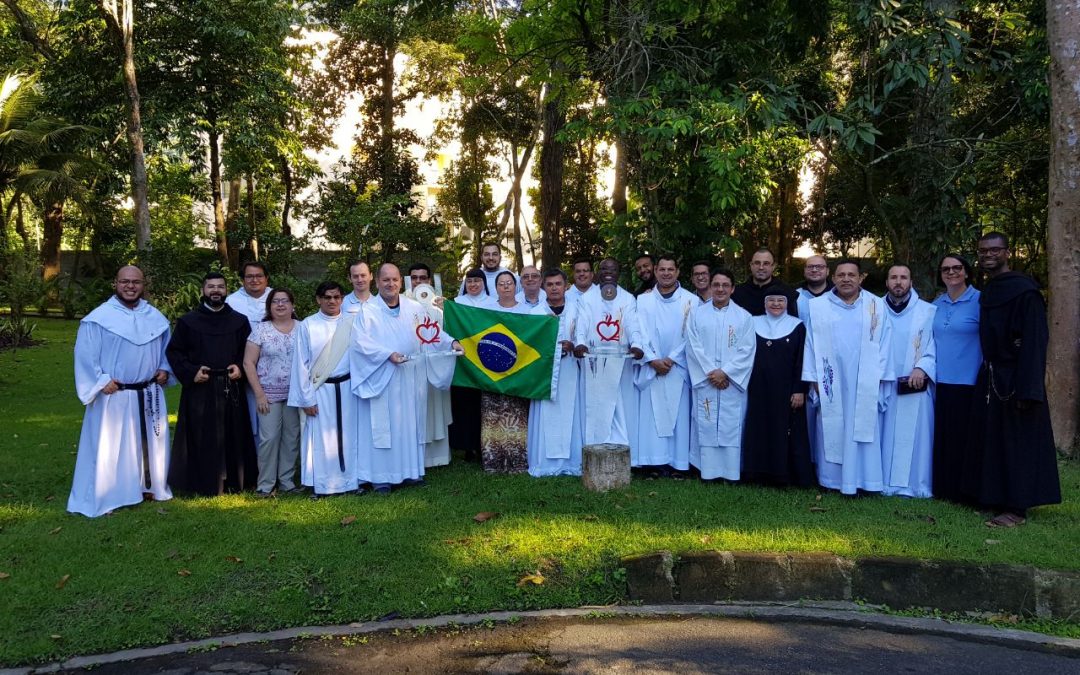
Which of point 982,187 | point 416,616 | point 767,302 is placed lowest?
point 416,616

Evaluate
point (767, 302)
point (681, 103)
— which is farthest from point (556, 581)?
point (681, 103)

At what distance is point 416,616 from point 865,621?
257 cm

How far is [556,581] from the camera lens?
526 cm

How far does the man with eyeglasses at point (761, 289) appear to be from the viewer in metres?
7.59

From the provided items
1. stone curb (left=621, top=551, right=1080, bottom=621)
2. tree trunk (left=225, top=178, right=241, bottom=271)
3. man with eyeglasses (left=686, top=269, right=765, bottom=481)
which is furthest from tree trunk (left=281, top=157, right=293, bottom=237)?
stone curb (left=621, top=551, right=1080, bottom=621)

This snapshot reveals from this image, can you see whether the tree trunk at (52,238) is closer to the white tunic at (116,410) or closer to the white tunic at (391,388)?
the white tunic at (116,410)

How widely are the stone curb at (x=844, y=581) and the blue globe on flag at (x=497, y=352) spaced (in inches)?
111

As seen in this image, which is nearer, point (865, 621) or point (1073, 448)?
point (865, 621)

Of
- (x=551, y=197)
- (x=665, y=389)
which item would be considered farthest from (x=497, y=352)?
(x=551, y=197)

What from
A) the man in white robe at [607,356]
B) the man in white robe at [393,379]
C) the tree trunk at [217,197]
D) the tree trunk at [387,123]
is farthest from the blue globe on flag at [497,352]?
the tree trunk at [387,123]

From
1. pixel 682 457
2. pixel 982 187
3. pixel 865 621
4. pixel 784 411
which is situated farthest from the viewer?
pixel 982 187

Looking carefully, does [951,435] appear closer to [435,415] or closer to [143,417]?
[435,415]

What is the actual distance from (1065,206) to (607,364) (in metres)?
4.39

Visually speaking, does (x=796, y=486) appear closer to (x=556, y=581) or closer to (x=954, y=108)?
(x=556, y=581)
